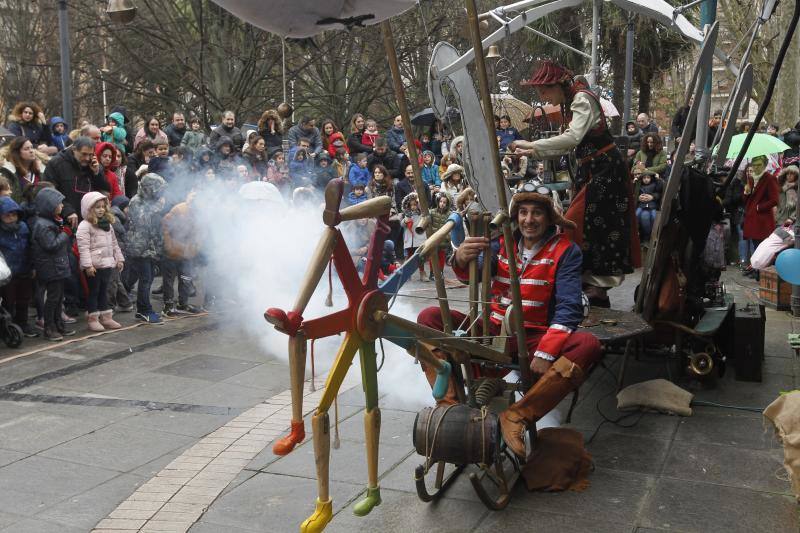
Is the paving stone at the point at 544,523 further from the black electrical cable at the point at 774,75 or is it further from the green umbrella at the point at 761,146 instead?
the green umbrella at the point at 761,146

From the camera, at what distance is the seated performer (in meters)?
4.40

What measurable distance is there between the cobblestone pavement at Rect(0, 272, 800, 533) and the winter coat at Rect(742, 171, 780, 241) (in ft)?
16.8

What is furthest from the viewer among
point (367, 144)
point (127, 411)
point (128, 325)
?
point (367, 144)

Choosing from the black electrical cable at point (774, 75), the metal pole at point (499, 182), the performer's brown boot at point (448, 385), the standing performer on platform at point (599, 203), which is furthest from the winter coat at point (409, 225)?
the metal pole at point (499, 182)

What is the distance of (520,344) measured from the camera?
14.7 ft

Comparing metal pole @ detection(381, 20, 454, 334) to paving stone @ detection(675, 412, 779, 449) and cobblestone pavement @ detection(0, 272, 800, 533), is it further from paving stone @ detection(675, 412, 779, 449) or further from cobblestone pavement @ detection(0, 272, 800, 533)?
paving stone @ detection(675, 412, 779, 449)

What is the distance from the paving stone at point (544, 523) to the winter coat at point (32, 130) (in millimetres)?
9438

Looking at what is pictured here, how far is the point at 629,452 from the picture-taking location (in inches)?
199

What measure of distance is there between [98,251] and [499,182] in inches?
234

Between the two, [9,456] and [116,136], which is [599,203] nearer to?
[9,456]

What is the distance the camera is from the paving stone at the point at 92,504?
4412 mm

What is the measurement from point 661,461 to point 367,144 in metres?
12.1

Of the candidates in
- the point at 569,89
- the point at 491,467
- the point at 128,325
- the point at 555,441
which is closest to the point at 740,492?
the point at 555,441

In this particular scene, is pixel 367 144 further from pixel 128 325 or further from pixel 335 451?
pixel 335 451
